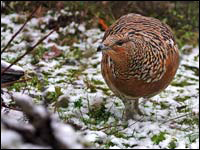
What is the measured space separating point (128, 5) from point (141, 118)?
3.27 meters

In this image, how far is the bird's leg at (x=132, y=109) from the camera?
407 centimetres

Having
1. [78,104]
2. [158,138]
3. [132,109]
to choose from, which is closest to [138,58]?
[158,138]

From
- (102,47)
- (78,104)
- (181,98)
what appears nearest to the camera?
(102,47)

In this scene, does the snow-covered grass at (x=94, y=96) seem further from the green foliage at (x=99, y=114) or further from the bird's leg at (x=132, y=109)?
the bird's leg at (x=132, y=109)

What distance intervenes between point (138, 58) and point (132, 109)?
3.39 ft

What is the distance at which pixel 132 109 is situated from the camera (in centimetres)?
Answer: 415

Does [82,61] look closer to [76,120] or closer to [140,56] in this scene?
[76,120]

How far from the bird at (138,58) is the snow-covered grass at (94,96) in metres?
0.45

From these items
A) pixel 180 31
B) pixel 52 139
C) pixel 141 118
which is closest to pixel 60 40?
pixel 180 31

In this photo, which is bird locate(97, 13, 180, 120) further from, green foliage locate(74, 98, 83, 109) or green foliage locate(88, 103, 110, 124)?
green foliage locate(74, 98, 83, 109)

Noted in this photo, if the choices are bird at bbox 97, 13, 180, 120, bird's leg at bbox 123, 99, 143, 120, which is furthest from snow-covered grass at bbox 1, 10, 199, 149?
bird at bbox 97, 13, 180, 120

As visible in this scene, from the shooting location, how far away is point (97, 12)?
701cm

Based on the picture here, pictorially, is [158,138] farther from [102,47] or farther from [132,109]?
[102,47]

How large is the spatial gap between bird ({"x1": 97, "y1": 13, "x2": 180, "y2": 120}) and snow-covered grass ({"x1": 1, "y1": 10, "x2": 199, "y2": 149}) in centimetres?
45
